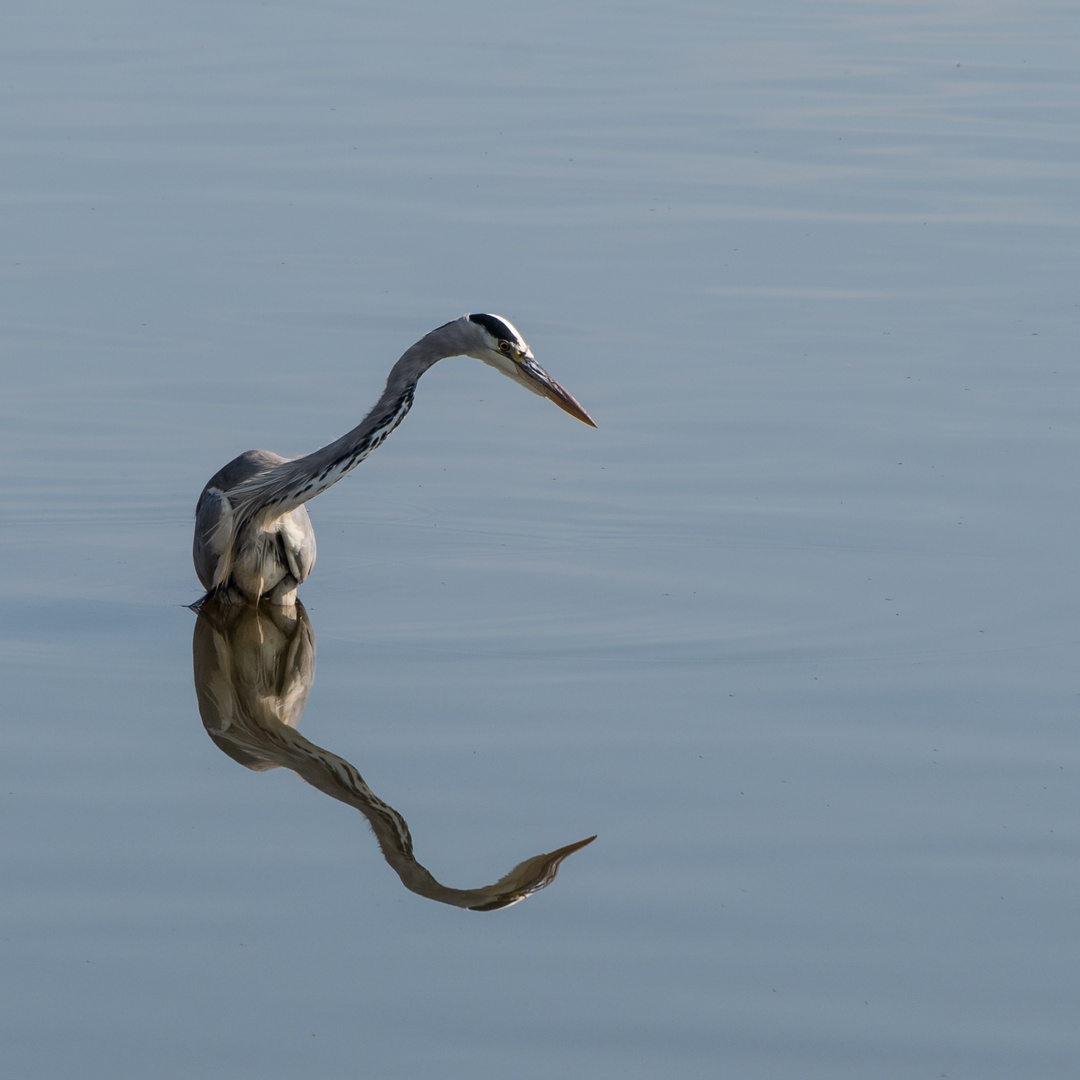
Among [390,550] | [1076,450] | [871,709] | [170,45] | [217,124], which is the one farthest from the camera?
[170,45]

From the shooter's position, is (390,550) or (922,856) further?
(390,550)

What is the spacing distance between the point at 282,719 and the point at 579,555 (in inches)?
67.7

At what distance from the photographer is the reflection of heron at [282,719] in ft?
17.4


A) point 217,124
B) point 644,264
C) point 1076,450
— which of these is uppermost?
point 217,124

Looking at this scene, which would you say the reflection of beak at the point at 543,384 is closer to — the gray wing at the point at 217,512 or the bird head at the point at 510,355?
the bird head at the point at 510,355

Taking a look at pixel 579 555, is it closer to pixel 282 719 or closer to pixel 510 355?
pixel 510 355

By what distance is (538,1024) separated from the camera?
4609 mm

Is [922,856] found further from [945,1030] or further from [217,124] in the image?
[217,124]

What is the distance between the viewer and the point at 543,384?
22.9 feet

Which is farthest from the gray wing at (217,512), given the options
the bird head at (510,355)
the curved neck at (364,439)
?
the bird head at (510,355)

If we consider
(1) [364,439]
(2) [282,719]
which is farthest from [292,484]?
(2) [282,719]

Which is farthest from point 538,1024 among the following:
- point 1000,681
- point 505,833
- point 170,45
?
point 170,45

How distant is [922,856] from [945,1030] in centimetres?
87

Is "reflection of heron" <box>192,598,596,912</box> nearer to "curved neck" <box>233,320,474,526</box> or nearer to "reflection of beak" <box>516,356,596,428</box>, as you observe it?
"curved neck" <box>233,320,474,526</box>
